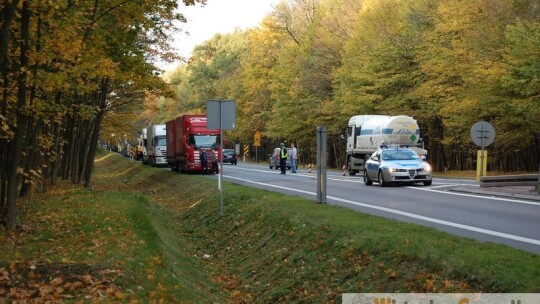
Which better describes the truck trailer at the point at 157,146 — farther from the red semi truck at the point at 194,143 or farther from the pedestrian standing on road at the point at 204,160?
the pedestrian standing on road at the point at 204,160

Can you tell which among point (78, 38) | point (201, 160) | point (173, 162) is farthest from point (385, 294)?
point (173, 162)

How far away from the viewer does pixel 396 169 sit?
24797 mm

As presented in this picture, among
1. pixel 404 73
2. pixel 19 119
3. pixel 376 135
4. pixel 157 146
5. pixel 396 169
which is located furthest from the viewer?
pixel 157 146

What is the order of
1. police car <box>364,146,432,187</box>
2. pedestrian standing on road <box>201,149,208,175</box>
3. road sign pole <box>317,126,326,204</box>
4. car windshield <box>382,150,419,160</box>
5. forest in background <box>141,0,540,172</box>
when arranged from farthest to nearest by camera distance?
1. pedestrian standing on road <box>201,149,208,175</box>
2. forest in background <box>141,0,540,172</box>
3. car windshield <box>382,150,419,160</box>
4. police car <box>364,146,432,187</box>
5. road sign pole <box>317,126,326,204</box>

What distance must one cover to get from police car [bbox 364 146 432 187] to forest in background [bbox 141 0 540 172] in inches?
331

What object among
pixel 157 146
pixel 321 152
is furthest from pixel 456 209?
pixel 157 146

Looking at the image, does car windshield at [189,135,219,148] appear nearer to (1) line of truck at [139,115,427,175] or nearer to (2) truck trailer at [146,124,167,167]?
(1) line of truck at [139,115,427,175]

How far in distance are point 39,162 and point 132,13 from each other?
7.01 meters

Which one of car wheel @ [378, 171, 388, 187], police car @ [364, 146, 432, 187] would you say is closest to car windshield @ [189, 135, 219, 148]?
police car @ [364, 146, 432, 187]

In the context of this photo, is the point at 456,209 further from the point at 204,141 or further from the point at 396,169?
the point at 204,141

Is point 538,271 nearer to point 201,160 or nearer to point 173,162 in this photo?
point 201,160

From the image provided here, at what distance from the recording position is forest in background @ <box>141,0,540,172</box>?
1385 inches

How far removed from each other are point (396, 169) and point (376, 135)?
42.2 feet

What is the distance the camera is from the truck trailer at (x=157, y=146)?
59438 mm
